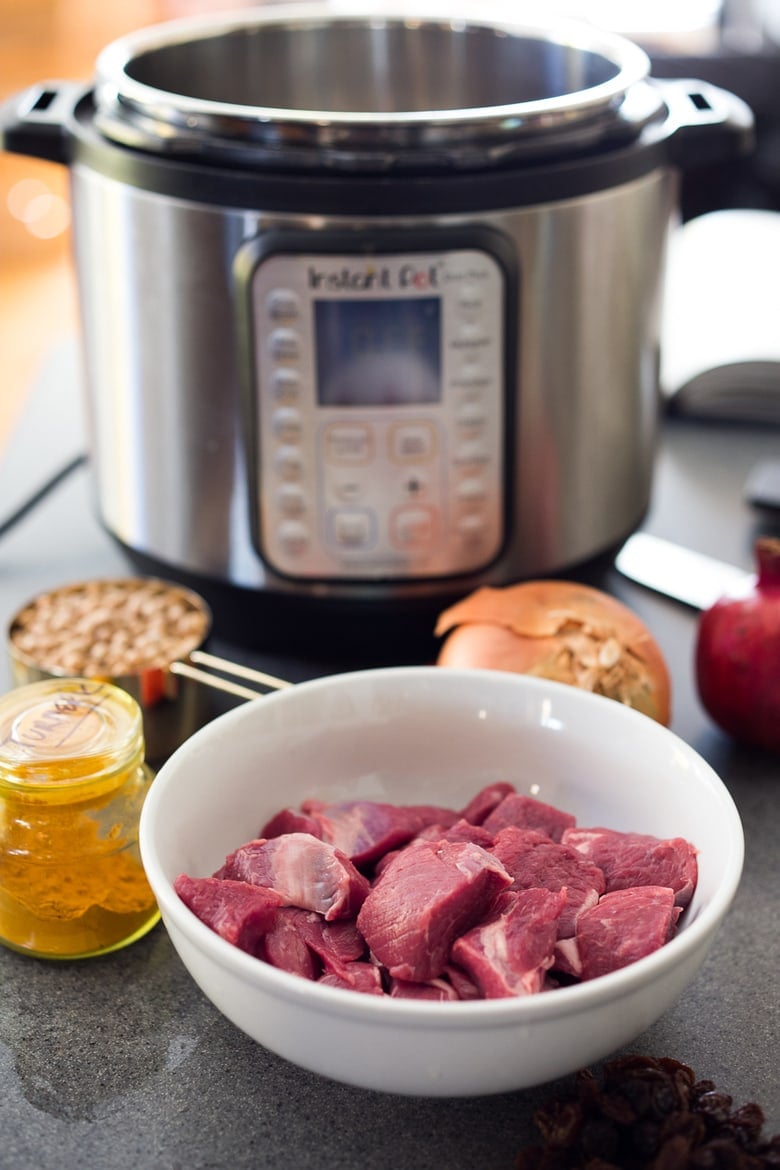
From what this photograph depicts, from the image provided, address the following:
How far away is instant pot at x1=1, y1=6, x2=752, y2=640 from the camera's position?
0.80 m

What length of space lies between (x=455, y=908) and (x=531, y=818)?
0.12 metres

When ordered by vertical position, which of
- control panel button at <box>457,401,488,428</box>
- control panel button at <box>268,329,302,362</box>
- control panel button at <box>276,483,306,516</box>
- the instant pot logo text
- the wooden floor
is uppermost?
the instant pot logo text

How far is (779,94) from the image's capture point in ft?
7.47

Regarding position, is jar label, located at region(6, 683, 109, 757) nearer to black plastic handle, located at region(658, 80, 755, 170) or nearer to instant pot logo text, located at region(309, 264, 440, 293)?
A: instant pot logo text, located at region(309, 264, 440, 293)

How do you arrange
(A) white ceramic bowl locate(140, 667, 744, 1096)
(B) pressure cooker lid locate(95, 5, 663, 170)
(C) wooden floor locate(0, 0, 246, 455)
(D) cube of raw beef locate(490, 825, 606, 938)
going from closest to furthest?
(A) white ceramic bowl locate(140, 667, 744, 1096) → (D) cube of raw beef locate(490, 825, 606, 938) → (B) pressure cooker lid locate(95, 5, 663, 170) → (C) wooden floor locate(0, 0, 246, 455)

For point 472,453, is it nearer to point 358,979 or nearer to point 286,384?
point 286,384

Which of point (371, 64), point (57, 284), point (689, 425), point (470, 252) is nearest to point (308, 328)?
point (470, 252)

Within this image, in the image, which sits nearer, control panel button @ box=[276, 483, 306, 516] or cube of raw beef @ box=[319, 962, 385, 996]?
cube of raw beef @ box=[319, 962, 385, 996]

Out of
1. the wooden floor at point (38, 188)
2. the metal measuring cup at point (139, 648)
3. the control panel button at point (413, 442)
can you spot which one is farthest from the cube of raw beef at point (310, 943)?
the wooden floor at point (38, 188)

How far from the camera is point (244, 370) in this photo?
0.84 metres

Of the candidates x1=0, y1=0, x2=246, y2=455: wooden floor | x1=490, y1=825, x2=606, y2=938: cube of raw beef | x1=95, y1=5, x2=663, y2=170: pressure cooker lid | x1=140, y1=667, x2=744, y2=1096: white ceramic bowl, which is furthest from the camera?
x1=0, y1=0, x2=246, y2=455: wooden floor

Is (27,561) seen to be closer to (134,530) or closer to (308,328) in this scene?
(134,530)

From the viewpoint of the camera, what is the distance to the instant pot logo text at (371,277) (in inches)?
31.6

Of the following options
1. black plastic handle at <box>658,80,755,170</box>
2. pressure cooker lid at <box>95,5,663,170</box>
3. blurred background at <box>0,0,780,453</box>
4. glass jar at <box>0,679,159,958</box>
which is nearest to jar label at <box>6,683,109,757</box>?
glass jar at <box>0,679,159,958</box>
